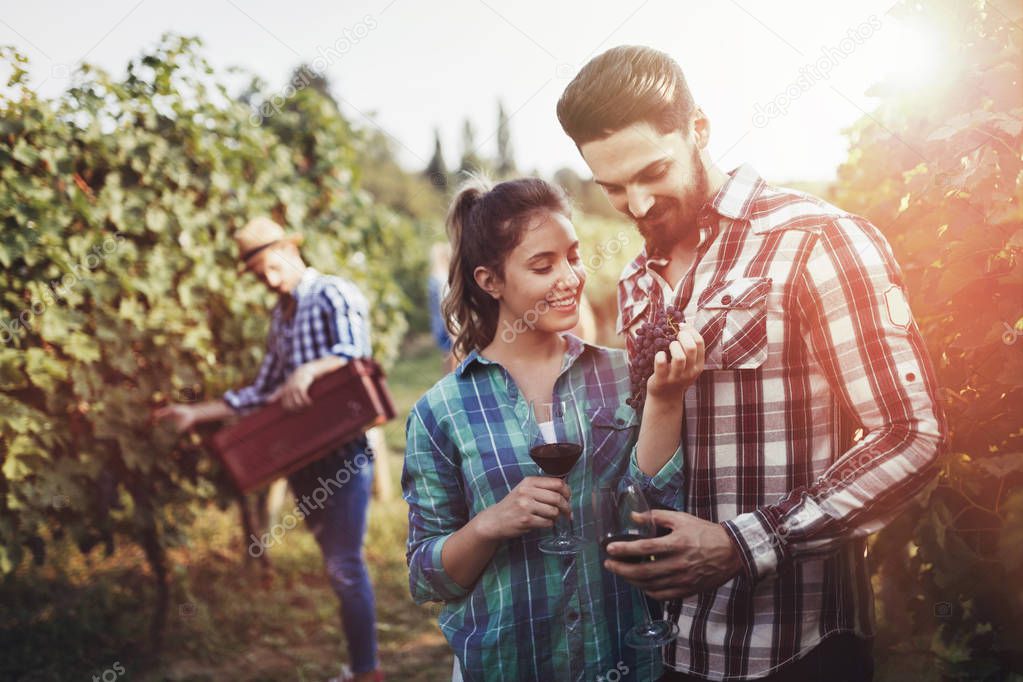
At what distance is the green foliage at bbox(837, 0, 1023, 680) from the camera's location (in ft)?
5.63

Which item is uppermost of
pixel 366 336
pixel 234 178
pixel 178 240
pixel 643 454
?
pixel 234 178

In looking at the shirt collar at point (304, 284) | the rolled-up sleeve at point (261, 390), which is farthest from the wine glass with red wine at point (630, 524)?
the rolled-up sleeve at point (261, 390)

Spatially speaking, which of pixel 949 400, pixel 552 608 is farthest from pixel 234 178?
pixel 949 400

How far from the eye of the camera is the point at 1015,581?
1.74m

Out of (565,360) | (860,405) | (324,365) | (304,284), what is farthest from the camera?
(304,284)

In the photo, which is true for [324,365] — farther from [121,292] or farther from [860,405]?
[860,405]

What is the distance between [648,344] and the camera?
1.70m

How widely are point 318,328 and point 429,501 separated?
222cm

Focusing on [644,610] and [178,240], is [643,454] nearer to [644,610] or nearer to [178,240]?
[644,610]

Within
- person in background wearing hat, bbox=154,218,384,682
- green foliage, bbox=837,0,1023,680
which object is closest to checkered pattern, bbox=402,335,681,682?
green foliage, bbox=837,0,1023,680

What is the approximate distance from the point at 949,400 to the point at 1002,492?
0.83ft

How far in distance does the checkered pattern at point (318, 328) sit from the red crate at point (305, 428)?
15 cm

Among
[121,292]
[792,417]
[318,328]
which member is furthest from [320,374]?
[792,417]

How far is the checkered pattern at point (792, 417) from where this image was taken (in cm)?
150
